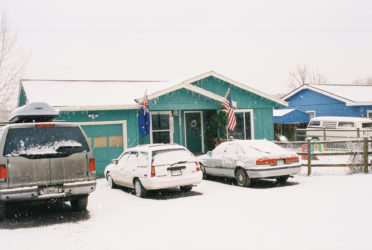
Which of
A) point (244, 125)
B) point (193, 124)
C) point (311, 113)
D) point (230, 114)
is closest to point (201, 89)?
point (230, 114)

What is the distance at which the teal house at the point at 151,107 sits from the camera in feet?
54.4

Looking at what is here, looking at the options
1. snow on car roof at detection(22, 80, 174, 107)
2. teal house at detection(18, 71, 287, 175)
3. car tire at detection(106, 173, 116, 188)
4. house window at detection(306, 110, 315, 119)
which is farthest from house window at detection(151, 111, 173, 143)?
house window at detection(306, 110, 315, 119)

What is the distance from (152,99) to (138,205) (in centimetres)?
791

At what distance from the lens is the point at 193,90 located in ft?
58.6

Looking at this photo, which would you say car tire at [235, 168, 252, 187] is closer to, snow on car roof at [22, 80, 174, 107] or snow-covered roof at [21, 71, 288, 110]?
snow-covered roof at [21, 71, 288, 110]

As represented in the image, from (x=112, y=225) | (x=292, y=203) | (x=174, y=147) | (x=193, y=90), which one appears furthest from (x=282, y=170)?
(x=193, y=90)

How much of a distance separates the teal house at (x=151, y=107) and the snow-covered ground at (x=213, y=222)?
544 cm

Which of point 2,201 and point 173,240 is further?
point 2,201

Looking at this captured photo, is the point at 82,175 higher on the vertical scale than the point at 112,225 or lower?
higher

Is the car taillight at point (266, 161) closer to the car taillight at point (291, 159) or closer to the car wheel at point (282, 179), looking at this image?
the car taillight at point (291, 159)

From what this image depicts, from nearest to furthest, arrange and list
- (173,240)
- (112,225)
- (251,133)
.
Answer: (173,240), (112,225), (251,133)

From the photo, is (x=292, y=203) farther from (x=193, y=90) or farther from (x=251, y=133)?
(x=251, y=133)

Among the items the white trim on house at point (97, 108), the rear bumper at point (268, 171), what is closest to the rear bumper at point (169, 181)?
the rear bumper at point (268, 171)

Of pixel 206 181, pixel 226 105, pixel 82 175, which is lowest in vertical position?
pixel 206 181
